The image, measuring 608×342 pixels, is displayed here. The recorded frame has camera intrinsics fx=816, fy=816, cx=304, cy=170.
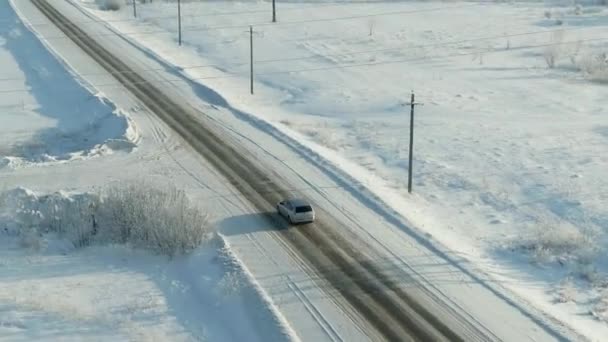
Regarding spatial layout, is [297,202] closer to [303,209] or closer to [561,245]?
[303,209]

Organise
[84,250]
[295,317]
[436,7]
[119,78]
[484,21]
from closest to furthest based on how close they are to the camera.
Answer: [295,317]
[84,250]
[119,78]
[484,21]
[436,7]

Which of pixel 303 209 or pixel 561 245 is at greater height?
pixel 303 209

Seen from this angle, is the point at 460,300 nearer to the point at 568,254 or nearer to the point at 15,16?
the point at 568,254

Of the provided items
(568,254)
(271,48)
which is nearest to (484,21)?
(271,48)

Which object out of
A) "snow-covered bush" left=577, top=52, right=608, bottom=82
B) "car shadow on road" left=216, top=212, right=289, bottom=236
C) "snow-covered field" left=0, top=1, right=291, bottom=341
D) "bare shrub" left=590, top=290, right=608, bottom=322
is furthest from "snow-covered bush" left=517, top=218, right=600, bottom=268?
Result: "snow-covered bush" left=577, top=52, right=608, bottom=82

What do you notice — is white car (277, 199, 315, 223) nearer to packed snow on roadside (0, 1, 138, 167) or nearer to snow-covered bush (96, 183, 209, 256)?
snow-covered bush (96, 183, 209, 256)

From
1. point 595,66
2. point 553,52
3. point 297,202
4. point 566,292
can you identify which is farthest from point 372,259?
point 553,52
